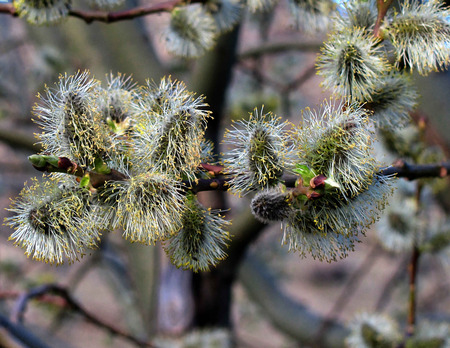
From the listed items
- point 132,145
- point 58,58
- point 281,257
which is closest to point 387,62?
point 132,145

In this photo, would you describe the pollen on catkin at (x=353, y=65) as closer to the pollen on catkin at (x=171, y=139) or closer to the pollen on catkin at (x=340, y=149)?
the pollen on catkin at (x=340, y=149)

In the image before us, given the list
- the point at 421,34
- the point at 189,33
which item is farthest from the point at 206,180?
the point at 189,33

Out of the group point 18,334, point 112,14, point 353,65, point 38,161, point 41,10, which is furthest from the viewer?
point 18,334

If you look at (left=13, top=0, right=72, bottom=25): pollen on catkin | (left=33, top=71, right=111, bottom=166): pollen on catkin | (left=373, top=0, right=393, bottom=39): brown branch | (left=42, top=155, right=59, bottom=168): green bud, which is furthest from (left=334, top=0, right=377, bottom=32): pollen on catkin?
(left=13, top=0, right=72, bottom=25): pollen on catkin

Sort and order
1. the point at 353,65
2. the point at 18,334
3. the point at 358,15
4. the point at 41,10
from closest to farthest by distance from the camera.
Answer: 1. the point at 353,65
2. the point at 358,15
3. the point at 41,10
4. the point at 18,334

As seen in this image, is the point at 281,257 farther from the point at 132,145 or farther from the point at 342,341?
the point at 132,145

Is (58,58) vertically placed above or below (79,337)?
above

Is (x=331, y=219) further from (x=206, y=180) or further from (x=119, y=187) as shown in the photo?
(x=119, y=187)
